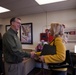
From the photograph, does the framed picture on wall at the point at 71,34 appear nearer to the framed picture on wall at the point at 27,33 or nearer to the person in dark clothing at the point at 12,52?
the framed picture on wall at the point at 27,33

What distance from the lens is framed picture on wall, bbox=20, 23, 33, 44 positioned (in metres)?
4.36

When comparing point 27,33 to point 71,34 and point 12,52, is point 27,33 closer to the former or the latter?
point 71,34

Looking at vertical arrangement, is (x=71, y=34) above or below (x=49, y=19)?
below

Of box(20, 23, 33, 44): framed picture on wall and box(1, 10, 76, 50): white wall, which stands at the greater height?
box(1, 10, 76, 50): white wall

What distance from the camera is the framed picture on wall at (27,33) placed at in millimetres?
4363

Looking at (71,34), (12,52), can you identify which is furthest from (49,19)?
(12,52)

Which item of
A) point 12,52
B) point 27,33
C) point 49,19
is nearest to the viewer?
point 12,52

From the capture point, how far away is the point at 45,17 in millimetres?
4094

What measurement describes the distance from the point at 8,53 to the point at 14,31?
0.39m

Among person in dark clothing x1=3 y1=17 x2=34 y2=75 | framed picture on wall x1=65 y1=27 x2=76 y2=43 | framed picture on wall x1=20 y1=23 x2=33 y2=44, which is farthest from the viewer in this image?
framed picture on wall x1=20 y1=23 x2=33 y2=44

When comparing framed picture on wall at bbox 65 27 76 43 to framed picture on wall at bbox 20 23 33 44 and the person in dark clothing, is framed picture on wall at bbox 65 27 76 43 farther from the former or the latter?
the person in dark clothing

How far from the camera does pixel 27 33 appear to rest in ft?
14.4

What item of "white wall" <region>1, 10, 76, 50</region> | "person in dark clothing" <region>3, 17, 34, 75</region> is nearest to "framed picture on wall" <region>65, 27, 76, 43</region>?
"white wall" <region>1, 10, 76, 50</region>

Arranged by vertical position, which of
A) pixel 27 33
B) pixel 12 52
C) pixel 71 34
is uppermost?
pixel 27 33
